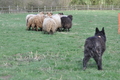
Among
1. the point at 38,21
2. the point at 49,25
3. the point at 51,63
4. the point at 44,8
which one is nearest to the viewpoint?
the point at 51,63

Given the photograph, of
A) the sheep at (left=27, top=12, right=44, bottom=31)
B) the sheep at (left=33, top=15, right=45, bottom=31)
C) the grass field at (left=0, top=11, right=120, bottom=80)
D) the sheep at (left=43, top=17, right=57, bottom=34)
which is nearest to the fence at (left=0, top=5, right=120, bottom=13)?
the sheep at (left=27, top=12, right=44, bottom=31)

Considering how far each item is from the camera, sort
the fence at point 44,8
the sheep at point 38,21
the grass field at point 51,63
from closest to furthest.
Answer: the grass field at point 51,63, the sheep at point 38,21, the fence at point 44,8

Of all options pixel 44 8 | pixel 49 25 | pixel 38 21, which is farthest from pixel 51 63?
pixel 44 8

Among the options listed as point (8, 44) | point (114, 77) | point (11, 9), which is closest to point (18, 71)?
point (114, 77)

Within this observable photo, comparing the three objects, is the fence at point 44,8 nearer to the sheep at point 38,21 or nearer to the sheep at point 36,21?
the sheep at point 36,21

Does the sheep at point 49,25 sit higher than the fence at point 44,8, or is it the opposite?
the sheep at point 49,25

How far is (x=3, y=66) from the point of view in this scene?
24.6 ft

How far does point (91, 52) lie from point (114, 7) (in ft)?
184

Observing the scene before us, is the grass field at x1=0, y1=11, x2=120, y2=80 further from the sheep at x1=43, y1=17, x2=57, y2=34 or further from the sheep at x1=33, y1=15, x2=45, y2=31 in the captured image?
the sheep at x1=33, y1=15, x2=45, y2=31

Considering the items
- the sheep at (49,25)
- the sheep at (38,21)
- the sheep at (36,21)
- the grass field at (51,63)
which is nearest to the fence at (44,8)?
the sheep at (36,21)

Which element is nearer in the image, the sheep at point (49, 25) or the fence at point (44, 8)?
the sheep at point (49, 25)

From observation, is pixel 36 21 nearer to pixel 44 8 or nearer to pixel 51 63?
pixel 51 63

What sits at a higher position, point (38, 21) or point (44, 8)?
point (38, 21)

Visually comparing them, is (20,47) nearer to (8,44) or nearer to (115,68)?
(8,44)
